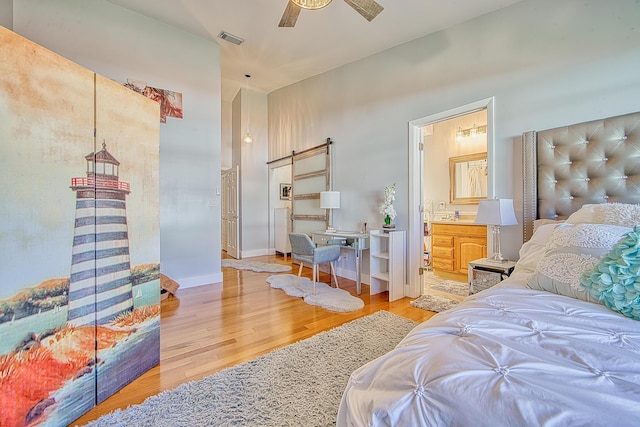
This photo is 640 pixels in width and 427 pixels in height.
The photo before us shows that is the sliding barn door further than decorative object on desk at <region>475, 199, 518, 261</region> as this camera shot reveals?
Yes

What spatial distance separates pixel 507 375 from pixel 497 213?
2.16 meters

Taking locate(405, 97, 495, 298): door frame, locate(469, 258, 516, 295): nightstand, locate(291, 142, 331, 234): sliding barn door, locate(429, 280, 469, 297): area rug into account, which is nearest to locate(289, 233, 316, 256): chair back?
locate(291, 142, 331, 234): sliding barn door

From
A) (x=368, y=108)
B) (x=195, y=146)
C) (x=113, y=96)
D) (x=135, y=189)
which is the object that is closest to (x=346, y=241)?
(x=368, y=108)

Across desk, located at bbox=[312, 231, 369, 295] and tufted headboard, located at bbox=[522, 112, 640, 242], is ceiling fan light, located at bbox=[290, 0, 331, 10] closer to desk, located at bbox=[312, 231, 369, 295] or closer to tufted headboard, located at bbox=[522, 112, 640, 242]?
tufted headboard, located at bbox=[522, 112, 640, 242]

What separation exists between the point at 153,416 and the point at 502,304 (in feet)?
6.04

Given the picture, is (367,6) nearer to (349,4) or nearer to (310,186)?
(349,4)

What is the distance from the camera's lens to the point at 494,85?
279cm

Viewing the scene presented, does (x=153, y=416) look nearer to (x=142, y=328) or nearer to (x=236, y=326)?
(x=142, y=328)

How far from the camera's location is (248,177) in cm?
609

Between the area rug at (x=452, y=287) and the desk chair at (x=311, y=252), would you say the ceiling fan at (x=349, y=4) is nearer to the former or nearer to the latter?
the desk chair at (x=311, y=252)

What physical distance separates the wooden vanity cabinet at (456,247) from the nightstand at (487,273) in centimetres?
146

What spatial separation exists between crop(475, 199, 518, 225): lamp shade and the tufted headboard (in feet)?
0.44

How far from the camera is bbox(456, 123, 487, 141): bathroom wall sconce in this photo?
178 inches

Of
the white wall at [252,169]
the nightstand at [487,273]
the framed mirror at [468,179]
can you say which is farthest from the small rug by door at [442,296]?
the white wall at [252,169]
